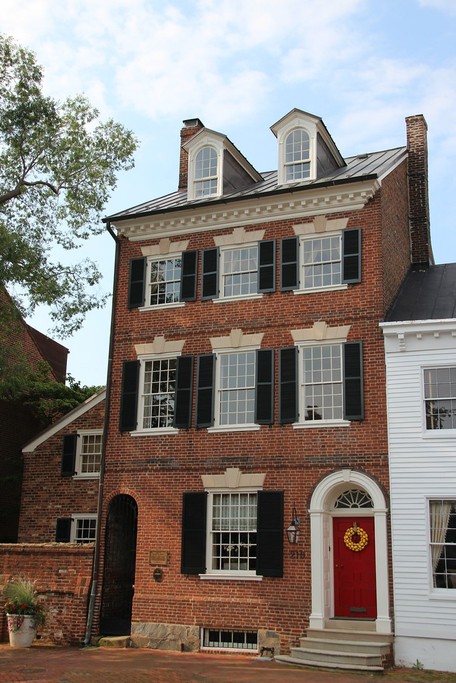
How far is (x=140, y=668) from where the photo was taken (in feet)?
46.5

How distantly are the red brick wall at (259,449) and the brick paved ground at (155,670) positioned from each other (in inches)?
46.9

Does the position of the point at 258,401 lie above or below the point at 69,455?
above

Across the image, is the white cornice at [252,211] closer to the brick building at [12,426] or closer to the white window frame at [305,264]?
the white window frame at [305,264]

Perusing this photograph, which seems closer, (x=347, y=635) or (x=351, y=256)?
(x=347, y=635)

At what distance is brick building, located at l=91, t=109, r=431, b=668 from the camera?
638 inches

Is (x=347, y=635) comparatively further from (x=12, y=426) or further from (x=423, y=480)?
(x=12, y=426)

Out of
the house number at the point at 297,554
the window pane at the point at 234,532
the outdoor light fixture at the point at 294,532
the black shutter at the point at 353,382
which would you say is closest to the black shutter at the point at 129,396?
the window pane at the point at 234,532

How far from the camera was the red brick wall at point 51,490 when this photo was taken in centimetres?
2050

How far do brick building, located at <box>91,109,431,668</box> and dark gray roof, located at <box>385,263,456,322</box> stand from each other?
1.18 feet

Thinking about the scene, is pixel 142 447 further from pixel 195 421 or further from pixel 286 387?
pixel 286 387

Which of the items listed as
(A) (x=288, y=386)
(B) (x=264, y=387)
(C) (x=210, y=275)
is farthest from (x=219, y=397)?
(C) (x=210, y=275)

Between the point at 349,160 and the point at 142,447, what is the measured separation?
9.78 meters

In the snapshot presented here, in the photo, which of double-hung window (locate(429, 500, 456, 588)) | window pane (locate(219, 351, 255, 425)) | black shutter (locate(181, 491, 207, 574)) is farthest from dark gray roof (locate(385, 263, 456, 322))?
black shutter (locate(181, 491, 207, 574))

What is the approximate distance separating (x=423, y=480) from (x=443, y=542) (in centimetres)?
124
